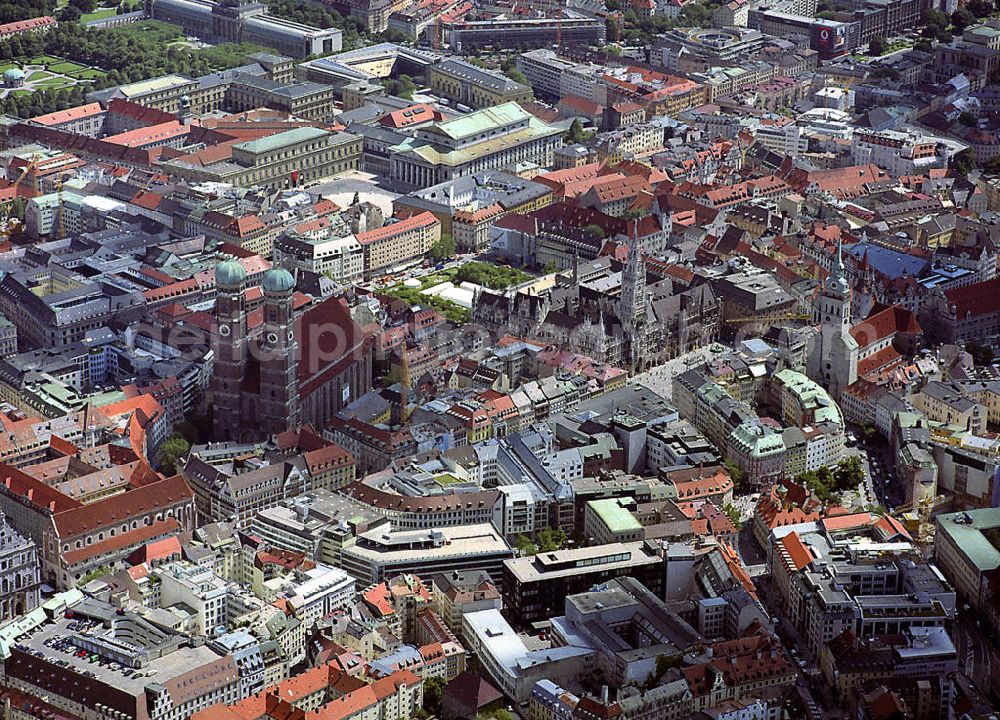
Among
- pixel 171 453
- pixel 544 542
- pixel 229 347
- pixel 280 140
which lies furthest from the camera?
pixel 280 140

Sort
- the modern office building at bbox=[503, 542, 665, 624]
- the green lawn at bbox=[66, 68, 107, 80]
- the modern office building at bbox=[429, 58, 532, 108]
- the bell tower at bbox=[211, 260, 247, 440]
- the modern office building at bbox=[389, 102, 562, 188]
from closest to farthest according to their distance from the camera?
1. the modern office building at bbox=[503, 542, 665, 624]
2. the bell tower at bbox=[211, 260, 247, 440]
3. the modern office building at bbox=[389, 102, 562, 188]
4. the modern office building at bbox=[429, 58, 532, 108]
5. the green lawn at bbox=[66, 68, 107, 80]

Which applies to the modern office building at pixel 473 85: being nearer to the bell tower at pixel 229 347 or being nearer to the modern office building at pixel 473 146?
the modern office building at pixel 473 146

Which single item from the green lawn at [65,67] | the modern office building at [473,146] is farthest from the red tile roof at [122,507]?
the green lawn at [65,67]

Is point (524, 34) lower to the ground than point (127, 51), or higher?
higher

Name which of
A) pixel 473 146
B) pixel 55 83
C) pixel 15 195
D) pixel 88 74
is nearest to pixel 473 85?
pixel 473 146

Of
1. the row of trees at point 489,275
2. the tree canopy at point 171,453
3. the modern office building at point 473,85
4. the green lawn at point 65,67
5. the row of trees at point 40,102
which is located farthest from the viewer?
the green lawn at point 65,67

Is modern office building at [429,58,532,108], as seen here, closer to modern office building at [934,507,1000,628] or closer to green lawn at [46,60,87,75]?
green lawn at [46,60,87,75]

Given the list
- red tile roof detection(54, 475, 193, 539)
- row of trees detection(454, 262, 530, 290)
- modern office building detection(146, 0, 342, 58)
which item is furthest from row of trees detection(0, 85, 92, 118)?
red tile roof detection(54, 475, 193, 539)

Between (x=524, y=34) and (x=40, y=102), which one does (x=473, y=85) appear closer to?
(x=524, y=34)

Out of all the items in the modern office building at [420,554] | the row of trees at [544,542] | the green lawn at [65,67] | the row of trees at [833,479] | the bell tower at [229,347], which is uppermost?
the bell tower at [229,347]
